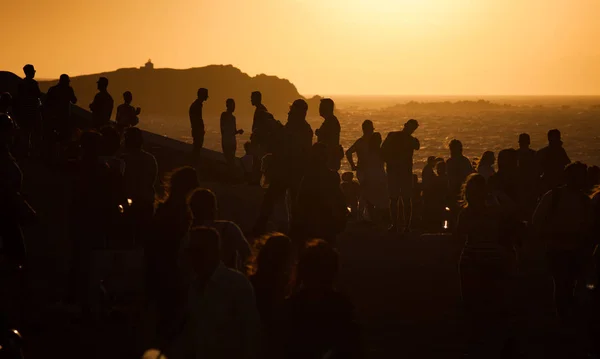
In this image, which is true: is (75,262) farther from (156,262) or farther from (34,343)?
(156,262)

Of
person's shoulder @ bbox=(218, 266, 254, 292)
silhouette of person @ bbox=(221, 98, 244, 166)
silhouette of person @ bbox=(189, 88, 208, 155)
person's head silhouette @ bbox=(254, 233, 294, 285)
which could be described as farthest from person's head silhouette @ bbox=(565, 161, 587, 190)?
silhouette of person @ bbox=(221, 98, 244, 166)

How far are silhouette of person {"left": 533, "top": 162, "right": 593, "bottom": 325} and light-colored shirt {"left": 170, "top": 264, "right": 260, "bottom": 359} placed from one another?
13.4 feet

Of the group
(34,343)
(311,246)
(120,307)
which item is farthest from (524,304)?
(311,246)

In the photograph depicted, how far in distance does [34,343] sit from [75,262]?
0.76 meters

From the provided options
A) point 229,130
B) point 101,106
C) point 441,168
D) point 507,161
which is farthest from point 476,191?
point 229,130

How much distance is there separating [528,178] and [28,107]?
333 inches

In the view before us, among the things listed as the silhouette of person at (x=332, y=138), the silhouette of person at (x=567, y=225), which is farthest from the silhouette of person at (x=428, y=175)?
the silhouette of person at (x=567, y=225)

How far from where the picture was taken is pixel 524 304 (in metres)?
10.2

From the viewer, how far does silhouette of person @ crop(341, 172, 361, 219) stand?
58.1 ft

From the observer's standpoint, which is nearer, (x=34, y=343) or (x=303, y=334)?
(x=303, y=334)

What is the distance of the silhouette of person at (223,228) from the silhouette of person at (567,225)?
10.7 feet

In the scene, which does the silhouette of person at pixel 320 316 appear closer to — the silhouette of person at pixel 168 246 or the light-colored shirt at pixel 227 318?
the light-colored shirt at pixel 227 318

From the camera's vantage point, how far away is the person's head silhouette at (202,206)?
6.53m

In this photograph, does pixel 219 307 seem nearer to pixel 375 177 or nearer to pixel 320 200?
pixel 320 200
